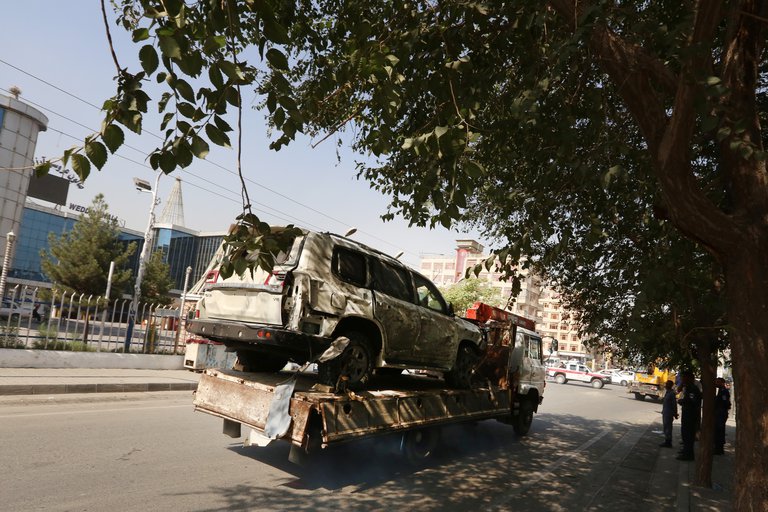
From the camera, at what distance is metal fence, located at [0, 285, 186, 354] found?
37.0 feet

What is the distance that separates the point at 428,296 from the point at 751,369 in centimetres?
436

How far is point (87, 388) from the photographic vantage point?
33.8 ft

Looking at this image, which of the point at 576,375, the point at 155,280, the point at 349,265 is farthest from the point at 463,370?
the point at 155,280

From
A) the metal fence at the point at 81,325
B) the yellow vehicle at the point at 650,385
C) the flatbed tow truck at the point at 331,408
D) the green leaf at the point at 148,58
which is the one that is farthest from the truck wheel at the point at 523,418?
the yellow vehicle at the point at 650,385

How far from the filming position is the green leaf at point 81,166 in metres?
2.36

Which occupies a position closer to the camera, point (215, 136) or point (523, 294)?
point (215, 136)

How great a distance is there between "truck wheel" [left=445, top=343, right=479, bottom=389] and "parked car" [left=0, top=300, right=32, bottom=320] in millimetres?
8826

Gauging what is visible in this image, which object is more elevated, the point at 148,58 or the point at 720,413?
the point at 148,58

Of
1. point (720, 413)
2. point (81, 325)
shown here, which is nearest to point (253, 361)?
point (81, 325)

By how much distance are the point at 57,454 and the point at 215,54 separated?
16.9ft

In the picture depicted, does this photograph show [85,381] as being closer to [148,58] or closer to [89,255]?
[148,58]

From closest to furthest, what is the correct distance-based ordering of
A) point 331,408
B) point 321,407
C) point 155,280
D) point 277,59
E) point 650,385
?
point 277,59 → point 321,407 → point 331,408 → point 650,385 → point 155,280

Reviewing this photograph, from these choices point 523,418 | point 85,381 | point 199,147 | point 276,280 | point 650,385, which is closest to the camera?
point 199,147

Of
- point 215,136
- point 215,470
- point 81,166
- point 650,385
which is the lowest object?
point 215,470
